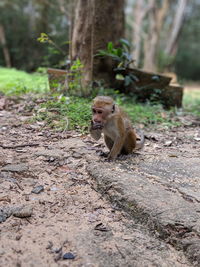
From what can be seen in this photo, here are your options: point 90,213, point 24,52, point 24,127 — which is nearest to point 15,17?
point 24,52

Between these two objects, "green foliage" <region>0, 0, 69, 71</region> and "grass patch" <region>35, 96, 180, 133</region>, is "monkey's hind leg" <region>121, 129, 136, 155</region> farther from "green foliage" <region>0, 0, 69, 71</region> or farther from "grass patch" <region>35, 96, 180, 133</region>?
"green foliage" <region>0, 0, 69, 71</region>

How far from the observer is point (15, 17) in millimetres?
17781

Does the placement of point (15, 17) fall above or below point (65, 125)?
above

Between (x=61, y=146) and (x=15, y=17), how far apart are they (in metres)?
15.7

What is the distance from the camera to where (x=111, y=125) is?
3.70 m

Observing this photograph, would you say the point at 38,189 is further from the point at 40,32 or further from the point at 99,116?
the point at 40,32

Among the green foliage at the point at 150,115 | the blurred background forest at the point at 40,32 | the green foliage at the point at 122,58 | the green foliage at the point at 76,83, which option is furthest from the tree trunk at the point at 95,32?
the blurred background forest at the point at 40,32

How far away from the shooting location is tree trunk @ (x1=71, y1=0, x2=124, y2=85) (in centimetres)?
689

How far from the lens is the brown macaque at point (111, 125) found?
3.54 m

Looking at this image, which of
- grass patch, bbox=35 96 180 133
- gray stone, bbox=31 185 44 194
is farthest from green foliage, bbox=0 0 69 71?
gray stone, bbox=31 185 44 194

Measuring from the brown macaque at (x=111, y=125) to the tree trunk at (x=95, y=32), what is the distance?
2.95 m

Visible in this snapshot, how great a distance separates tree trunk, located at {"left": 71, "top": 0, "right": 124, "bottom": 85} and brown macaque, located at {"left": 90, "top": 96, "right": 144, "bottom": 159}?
9.67ft

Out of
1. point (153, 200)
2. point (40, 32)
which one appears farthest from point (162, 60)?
point (153, 200)

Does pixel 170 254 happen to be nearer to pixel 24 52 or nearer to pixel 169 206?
pixel 169 206
